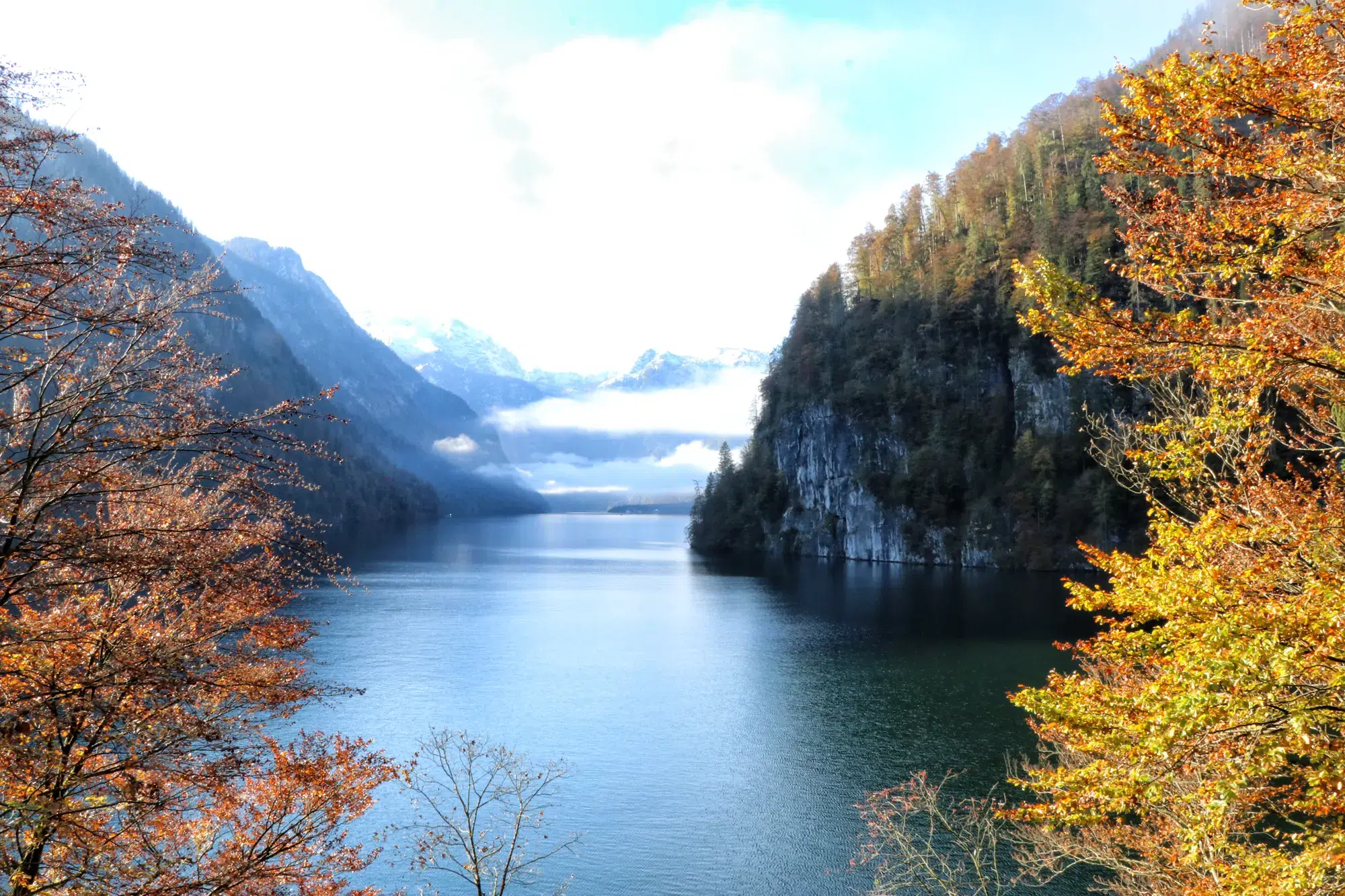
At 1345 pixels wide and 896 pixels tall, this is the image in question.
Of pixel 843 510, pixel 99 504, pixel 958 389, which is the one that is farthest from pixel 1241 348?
pixel 843 510

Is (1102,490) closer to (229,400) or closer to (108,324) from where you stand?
(108,324)

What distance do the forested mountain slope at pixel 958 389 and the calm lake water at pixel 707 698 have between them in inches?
Result: 648

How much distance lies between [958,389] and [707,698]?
253ft

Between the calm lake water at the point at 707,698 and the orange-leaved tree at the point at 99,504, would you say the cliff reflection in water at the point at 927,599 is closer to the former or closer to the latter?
the calm lake water at the point at 707,698

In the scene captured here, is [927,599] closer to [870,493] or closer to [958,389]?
[870,493]

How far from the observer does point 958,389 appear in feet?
349

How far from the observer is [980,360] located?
105000 mm

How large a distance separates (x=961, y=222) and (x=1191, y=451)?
371 ft

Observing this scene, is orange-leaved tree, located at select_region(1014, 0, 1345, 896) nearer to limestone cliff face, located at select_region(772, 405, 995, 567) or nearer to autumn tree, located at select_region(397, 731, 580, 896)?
autumn tree, located at select_region(397, 731, 580, 896)

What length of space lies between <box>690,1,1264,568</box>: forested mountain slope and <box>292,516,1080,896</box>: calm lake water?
16470 millimetres

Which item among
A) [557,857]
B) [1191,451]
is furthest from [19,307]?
[557,857]

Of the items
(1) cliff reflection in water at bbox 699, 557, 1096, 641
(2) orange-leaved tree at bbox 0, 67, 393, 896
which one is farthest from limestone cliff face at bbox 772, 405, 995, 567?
(2) orange-leaved tree at bbox 0, 67, 393, 896

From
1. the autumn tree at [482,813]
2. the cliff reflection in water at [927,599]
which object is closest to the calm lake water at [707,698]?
the cliff reflection in water at [927,599]

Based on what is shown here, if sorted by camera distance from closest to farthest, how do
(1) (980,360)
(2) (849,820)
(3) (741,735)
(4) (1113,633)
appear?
(4) (1113,633)
(2) (849,820)
(3) (741,735)
(1) (980,360)
